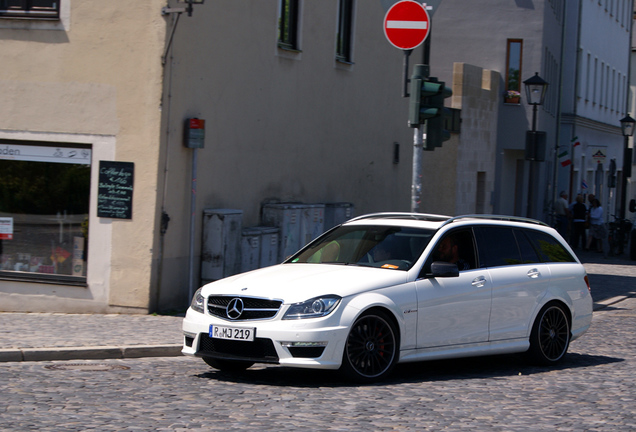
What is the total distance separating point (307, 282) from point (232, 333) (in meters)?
0.80

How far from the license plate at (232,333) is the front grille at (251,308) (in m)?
0.11

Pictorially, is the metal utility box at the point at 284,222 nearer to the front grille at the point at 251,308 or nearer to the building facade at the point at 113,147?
the building facade at the point at 113,147

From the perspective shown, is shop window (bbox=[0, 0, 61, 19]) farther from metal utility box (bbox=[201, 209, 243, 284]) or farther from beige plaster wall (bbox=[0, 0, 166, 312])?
metal utility box (bbox=[201, 209, 243, 284])

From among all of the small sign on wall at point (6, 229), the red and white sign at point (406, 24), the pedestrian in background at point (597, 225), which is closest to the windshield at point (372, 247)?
the red and white sign at point (406, 24)

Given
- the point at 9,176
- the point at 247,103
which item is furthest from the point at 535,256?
the point at 9,176

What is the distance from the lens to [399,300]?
9.14 meters

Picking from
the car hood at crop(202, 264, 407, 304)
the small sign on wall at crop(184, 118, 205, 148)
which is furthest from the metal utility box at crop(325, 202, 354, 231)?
the car hood at crop(202, 264, 407, 304)

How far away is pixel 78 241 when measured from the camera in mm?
14016

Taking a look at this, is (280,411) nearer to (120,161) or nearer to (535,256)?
(535,256)

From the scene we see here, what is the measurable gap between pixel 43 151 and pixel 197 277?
9.11 ft

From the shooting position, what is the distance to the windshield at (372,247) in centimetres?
973

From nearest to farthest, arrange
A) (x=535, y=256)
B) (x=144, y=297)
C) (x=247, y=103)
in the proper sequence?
(x=535, y=256), (x=144, y=297), (x=247, y=103)

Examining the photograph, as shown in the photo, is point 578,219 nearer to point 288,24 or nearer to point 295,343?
point 288,24

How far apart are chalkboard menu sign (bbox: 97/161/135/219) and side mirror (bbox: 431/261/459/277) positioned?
5.59 meters
